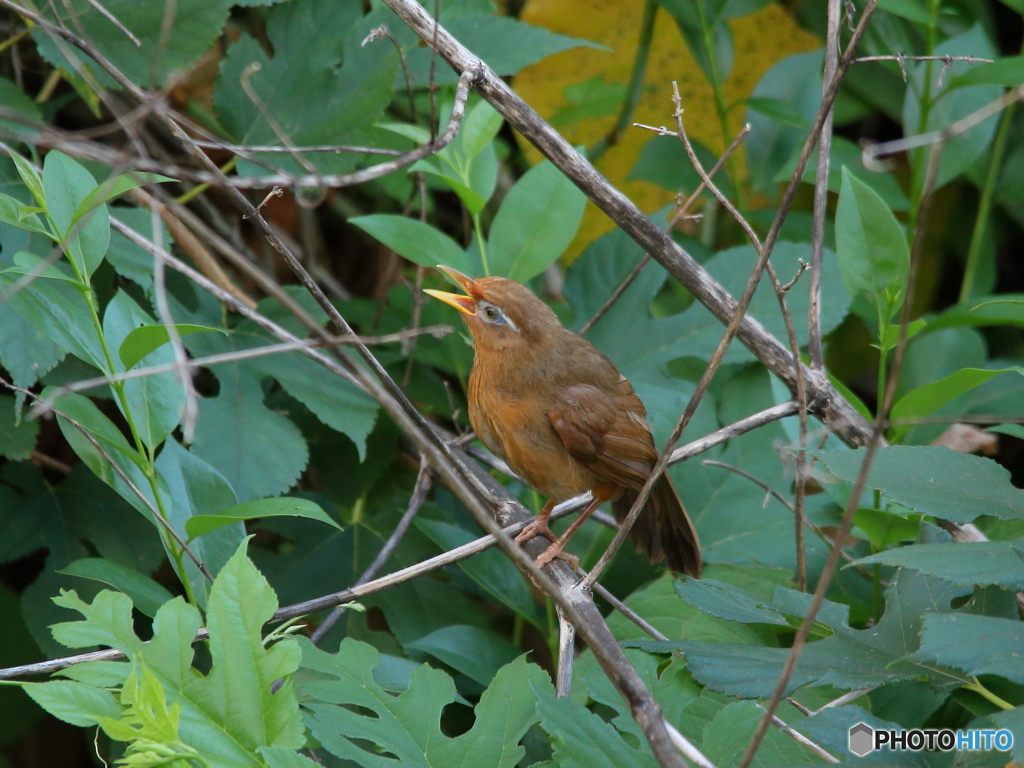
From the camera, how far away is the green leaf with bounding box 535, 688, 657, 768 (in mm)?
1780

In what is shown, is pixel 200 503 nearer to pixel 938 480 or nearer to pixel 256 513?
pixel 256 513

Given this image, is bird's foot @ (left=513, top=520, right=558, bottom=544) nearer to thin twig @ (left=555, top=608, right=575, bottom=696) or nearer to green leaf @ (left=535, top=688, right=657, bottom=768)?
thin twig @ (left=555, top=608, right=575, bottom=696)

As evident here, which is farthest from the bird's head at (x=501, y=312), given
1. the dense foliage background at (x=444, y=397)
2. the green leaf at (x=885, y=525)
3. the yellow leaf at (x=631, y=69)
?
the yellow leaf at (x=631, y=69)

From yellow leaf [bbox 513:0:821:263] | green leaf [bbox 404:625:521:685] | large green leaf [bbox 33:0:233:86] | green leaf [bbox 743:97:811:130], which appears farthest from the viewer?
yellow leaf [bbox 513:0:821:263]

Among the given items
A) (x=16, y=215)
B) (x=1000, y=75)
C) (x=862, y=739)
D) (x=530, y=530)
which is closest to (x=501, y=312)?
(x=530, y=530)

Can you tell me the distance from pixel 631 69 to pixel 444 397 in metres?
2.26

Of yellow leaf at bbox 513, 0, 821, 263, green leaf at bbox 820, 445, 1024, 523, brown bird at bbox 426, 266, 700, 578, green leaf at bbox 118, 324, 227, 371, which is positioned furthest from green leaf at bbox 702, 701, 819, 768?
yellow leaf at bbox 513, 0, 821, 263

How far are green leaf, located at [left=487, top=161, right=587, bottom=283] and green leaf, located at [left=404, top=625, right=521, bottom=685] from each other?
4.17ft

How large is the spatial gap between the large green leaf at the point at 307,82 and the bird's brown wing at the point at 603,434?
1.15 m

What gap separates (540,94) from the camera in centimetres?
472

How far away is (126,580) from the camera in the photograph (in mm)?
2209

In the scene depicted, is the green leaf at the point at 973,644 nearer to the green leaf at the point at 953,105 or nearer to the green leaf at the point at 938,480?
the green leaf at the point at 938,480

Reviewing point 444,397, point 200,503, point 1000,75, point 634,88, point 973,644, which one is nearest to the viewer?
point 973,644

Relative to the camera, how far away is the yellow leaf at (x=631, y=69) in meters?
4.61
